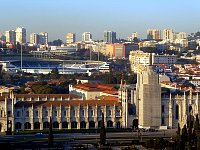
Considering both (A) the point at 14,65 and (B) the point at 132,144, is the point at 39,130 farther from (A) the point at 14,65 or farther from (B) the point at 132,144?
(A) the point at 14,65

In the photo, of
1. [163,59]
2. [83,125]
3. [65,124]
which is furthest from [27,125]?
[163,59]

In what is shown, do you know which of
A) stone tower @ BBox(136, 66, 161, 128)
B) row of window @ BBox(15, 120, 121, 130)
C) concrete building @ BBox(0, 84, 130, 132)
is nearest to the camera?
concrete building @ BBox(0, 84, 130, 132)

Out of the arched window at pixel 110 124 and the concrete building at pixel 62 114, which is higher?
the concrete building at pixel 62 114

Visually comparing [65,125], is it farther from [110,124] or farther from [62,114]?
[110,124]

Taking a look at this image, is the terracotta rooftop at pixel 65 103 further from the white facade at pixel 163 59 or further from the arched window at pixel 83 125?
the white facade at pixel 163 59

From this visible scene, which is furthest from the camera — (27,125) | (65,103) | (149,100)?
(65,103)

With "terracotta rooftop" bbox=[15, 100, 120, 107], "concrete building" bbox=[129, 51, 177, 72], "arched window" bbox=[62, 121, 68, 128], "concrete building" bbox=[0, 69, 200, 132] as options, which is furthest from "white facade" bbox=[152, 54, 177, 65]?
"arched window" bbox=[62, 121, 68, 128]

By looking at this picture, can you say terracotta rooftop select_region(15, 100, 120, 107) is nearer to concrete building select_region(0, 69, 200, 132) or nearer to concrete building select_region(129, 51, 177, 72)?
concrete building select_region(0, 69, 200, 132)

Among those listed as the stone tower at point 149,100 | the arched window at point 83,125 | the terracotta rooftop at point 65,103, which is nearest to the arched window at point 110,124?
the terracotta rooftop at point 65,103

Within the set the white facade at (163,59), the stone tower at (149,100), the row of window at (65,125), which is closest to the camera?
the row of window at (65,125)
